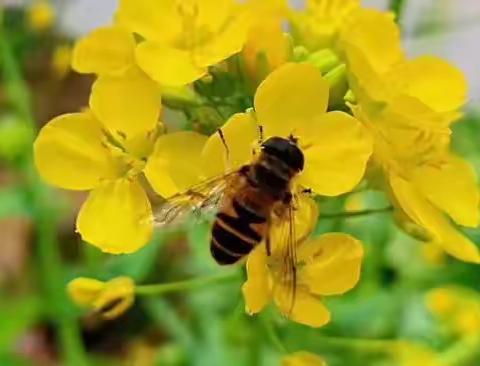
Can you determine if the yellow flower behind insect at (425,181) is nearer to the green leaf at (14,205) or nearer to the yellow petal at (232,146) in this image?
the yellow petal at (232,146)

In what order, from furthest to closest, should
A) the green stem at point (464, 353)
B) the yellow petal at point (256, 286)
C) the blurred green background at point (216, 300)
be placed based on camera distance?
the green stem at point (464, 353)
the blurred green background at point (216, 300)
the yellow petal at point (256, 286)

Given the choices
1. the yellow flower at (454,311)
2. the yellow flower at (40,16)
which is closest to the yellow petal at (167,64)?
the yellow flower at (454,311)

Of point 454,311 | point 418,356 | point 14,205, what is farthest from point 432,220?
point 14,205

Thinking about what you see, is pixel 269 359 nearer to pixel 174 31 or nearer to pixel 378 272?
pixel 378 272

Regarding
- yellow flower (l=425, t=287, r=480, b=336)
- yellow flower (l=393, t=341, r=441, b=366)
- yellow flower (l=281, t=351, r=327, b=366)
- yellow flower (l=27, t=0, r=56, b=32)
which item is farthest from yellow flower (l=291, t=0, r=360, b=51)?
yellow flower (l=27, t=0, r=56, b=32)

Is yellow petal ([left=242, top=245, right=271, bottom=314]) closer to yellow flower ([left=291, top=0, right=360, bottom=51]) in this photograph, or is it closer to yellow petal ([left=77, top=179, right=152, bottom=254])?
yellow petal ([left=77, top=179, right=152, bottom=254])

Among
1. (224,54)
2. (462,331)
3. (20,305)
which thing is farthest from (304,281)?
(20,305)

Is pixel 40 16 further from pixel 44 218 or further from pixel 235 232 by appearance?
pixel 235 232
